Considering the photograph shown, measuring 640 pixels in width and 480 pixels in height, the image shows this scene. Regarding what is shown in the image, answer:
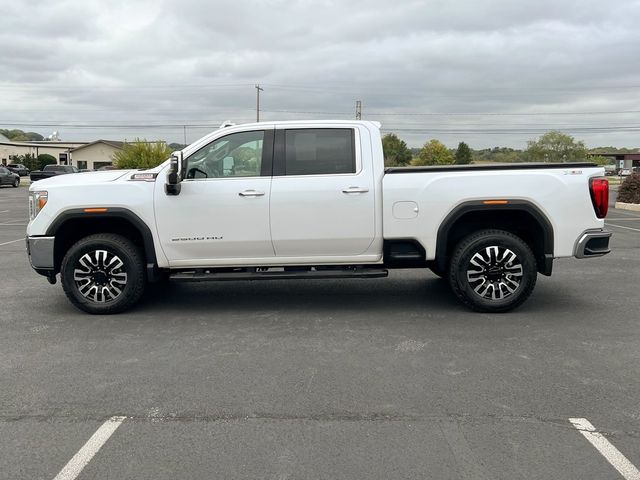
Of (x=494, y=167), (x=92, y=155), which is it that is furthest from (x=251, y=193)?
(x=92, y=155)

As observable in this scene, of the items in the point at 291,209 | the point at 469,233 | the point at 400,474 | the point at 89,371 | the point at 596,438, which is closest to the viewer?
the point at 400,474

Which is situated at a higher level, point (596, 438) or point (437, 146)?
point (437, 146)

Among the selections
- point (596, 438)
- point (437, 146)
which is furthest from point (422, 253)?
point (437, 146)

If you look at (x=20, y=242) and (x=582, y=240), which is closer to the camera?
(x=582, y=240)

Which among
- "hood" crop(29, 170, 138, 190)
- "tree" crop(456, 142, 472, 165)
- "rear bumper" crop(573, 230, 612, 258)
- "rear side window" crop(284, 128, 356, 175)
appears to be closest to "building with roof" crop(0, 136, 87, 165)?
"tree" crop(456, 142, 472, 165)

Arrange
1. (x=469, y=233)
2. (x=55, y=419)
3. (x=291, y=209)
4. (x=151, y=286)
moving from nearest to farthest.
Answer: (x=55, y=419) < (x=291, y=209) < (x=469, y=233) < (x=151, y=286)

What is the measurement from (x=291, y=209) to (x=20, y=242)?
952cm

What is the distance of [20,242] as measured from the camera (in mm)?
13109

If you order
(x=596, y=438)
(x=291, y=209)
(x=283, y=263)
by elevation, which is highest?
(x=291, y=209)

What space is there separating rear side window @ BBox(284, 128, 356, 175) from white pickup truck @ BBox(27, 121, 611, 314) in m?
0.01

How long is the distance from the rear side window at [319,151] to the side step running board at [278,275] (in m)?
1.07

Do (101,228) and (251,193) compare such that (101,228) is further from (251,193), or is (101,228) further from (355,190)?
(355,190)

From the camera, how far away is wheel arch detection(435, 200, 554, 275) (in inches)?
241

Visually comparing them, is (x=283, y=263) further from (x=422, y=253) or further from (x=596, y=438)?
(x=596, y=438)
